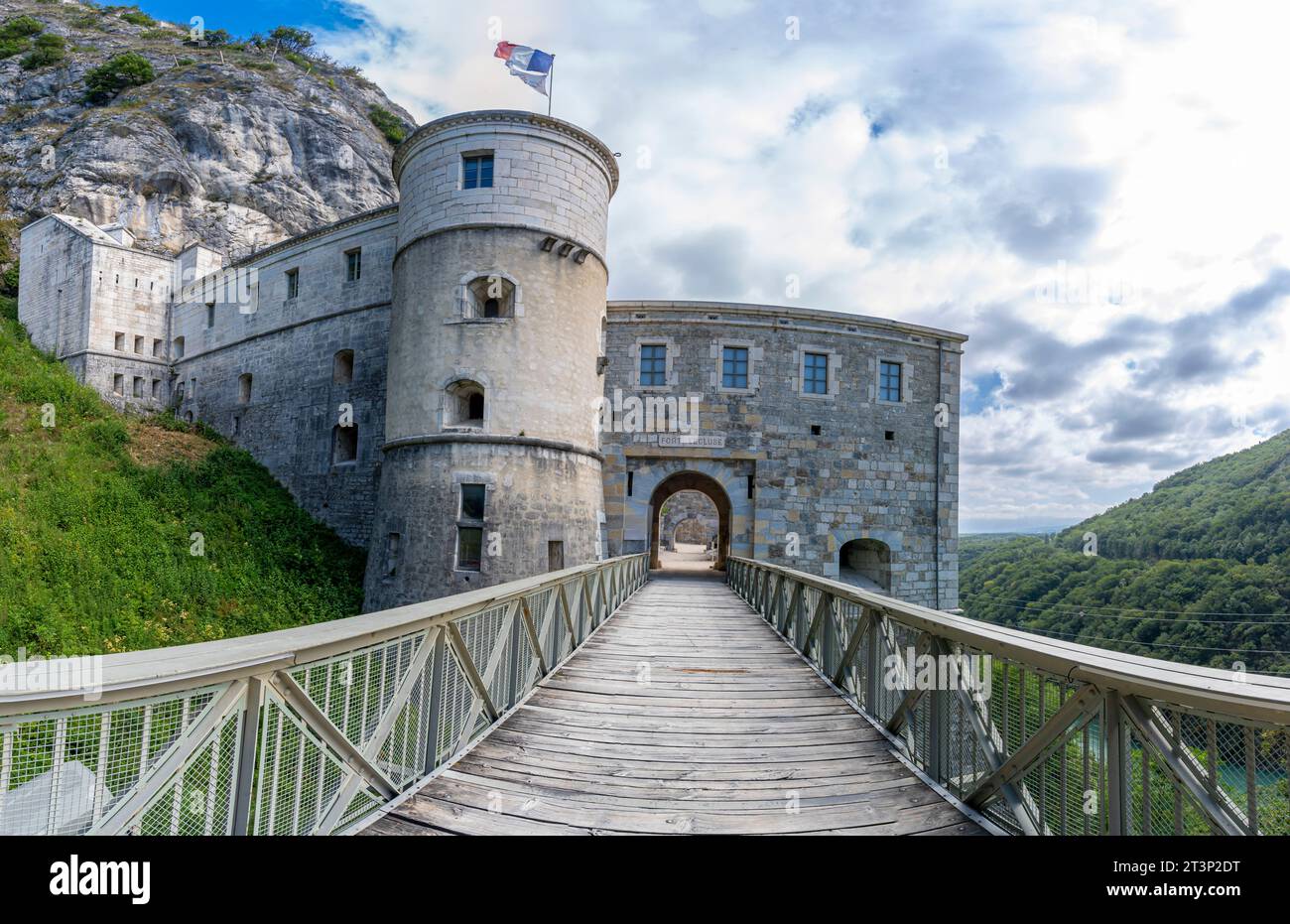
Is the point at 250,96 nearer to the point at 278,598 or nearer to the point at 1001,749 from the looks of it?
the point at 278,598

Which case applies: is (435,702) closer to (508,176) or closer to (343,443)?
(508,176)

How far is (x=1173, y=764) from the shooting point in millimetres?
2078

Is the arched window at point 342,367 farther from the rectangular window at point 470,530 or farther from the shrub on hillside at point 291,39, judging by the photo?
the shrub on hillside at point 291,39

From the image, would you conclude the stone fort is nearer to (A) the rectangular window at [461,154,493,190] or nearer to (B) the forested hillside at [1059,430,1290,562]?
(A) the rectangular window at [461,154,493,190]

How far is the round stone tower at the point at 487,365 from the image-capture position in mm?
13852

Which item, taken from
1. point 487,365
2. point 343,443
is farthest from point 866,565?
point 343,443

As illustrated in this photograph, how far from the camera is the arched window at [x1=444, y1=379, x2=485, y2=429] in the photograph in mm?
14188

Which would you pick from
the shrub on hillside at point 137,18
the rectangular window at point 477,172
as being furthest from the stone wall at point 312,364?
the shrub on hillside at point 137,18

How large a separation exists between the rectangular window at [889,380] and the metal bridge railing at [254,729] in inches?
660
